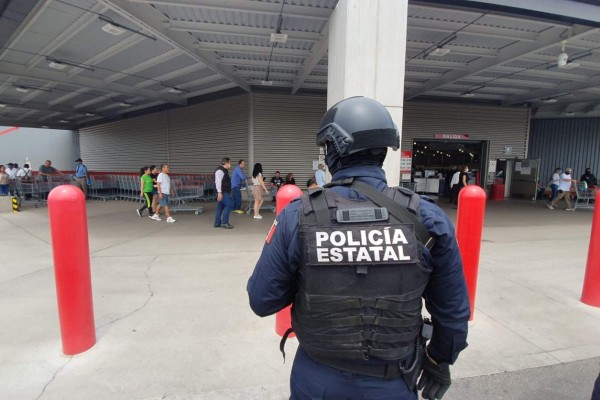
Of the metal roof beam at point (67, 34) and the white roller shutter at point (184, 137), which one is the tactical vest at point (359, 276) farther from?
the white roller shutter at point (184, 137)

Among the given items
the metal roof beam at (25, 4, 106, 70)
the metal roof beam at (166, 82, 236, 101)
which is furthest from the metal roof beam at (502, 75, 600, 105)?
the metal roof beam at (25, 4, 106, 70)

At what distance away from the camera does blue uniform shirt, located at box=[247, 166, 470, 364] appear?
54.0 inches

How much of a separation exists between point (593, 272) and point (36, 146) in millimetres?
36688

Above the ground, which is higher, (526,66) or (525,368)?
(526,66)

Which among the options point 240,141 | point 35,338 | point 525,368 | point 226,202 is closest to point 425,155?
point 240,141

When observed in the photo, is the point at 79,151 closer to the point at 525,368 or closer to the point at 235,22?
the point at 235,22

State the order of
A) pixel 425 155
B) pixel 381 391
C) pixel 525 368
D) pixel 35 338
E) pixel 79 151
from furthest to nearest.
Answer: pixel 79 151
pixel 425 155
pixel 35 338
pixel 525 368
pixel 381 391

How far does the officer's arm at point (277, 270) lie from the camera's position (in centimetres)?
137

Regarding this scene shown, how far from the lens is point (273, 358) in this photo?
9.66 feet

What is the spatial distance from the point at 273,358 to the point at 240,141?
12.4 meters

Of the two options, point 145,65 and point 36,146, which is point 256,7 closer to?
point 145,65

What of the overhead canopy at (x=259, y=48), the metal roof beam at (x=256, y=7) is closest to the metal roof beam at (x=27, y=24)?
the overhead canopy at (x=259, y=48)

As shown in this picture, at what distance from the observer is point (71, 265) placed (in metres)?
2.81

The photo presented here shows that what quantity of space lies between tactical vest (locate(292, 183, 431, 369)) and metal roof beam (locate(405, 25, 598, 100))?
9.35 m
